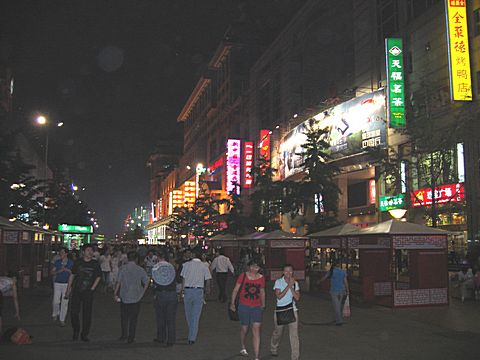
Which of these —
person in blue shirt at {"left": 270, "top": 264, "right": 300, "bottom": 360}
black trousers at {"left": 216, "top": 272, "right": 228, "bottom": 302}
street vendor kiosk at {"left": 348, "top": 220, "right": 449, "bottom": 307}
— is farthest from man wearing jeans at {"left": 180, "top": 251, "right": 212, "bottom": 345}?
street vendor kiosk at {"left": 348, "top": 220, "right": 449, "bottom": 307}

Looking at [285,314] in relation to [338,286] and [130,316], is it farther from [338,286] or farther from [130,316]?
[338,286]

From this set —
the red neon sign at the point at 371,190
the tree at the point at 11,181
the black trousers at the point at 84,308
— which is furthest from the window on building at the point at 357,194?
the black trousers at the point at 84,308

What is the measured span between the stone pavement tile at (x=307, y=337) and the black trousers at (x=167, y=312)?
24 cm

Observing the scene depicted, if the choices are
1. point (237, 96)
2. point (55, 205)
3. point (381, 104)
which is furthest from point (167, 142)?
point (381, 104)

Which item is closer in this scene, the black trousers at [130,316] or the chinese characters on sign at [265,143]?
the black trousers at [130,316]

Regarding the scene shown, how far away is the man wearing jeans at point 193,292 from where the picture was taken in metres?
10.1

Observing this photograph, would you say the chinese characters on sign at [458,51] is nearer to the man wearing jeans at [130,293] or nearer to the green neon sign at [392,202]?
the green neon sign at [392,202]

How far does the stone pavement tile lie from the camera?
9.12m

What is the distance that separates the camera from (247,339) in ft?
34.8

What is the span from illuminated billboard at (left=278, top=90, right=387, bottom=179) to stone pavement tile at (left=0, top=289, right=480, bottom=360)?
17.6 meters

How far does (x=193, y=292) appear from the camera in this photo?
34.3 feet

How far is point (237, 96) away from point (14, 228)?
5894cm

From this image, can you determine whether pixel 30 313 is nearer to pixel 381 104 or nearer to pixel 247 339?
pixel 247 339

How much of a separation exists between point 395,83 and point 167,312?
2613 cm
